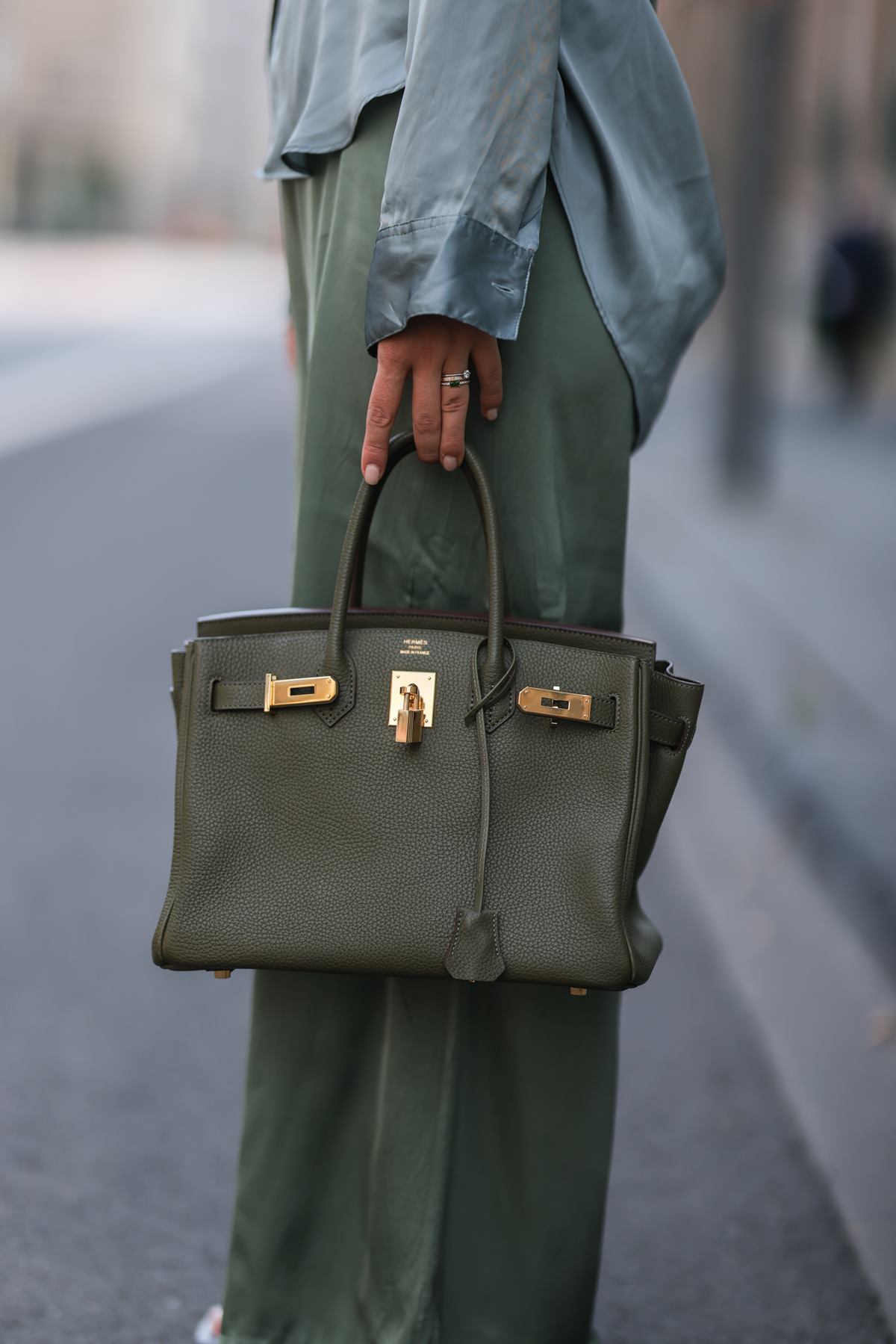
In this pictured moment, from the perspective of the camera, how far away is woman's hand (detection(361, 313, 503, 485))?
132 centimetres

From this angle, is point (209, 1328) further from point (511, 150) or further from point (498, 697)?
point (511, 150)

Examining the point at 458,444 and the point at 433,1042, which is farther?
the point at 433,1042

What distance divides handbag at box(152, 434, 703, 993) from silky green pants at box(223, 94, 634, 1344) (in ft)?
0.29

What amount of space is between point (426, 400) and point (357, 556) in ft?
0.49

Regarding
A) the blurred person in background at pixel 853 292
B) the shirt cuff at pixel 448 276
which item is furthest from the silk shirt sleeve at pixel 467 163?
the blurred person in background at pixel 853 292

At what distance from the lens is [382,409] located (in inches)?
52.7

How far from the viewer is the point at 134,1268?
1.94 metres

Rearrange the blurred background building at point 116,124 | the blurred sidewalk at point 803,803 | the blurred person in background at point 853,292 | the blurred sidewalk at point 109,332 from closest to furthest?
the blurred sidewalk at point 803,803
the blurred sidewalk at point 109,332
the blurred person in background at point 853,292
the blurred background building at point 116,124

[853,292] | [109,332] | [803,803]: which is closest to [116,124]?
[109,332]

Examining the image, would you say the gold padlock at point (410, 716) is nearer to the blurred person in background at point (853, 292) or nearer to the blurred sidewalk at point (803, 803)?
the blurred sidewalk at point (803, 803)

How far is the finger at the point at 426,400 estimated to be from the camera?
1.33 meters

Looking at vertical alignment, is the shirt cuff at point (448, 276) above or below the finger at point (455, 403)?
above

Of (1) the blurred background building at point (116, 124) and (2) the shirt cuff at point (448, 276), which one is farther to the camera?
(1) the blurred background building at point (116, 124)

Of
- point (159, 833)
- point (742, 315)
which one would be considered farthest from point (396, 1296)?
point (742, 315)
